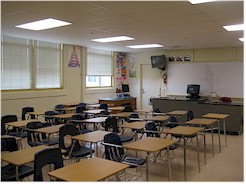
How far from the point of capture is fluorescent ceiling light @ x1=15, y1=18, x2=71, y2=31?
5211 millimetres

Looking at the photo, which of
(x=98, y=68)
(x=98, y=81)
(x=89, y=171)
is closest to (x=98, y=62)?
(x=98, y=68)

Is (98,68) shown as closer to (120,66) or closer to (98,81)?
(98,81)

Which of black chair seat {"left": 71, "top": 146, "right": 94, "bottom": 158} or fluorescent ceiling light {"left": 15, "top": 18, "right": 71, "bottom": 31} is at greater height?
fluorescent ceiling light {"left": 15, "top": 18, "right": 71, "bottom": 31}

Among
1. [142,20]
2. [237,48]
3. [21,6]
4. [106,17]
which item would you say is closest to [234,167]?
[142,20]

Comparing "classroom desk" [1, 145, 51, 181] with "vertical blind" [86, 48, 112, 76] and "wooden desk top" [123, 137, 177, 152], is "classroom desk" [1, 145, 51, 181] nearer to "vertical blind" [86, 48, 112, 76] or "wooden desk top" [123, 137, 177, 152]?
"wooden desk top" [123, 137, 177, 152]

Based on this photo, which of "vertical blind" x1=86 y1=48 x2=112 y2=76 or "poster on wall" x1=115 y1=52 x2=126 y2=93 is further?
"poster on wall" x1=115 y1=52 x2=126 y2=93

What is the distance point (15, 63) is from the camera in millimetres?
7312

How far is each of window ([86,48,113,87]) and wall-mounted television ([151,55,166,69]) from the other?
189 cm

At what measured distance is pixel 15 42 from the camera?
7.29m

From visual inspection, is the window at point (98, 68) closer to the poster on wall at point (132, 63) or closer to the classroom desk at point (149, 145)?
the poster on wall at point (132, 63)

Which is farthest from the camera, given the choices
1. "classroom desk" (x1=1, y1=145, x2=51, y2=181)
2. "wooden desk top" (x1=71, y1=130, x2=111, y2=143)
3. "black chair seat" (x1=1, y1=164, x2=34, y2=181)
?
"wooden desk top" (x1=71, y1=130, x2=111, y2=143)

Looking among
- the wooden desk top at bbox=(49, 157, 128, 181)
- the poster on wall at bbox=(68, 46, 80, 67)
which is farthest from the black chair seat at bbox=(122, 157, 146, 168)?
the poster on wall at bbox=(68, 46, 80, 67)

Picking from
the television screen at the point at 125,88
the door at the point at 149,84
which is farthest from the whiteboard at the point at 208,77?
the television screen at the point at 125,88

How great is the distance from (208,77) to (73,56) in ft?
16.7
